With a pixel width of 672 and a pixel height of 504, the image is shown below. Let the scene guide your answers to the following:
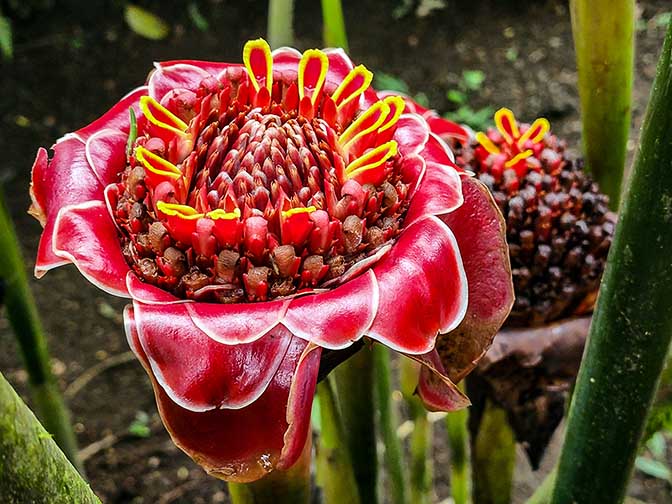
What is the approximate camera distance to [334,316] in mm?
271

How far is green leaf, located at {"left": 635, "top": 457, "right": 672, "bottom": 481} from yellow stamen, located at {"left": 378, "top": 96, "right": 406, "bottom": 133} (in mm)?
879

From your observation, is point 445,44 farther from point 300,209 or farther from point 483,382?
point 300,209

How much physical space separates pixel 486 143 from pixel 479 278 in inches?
6.0

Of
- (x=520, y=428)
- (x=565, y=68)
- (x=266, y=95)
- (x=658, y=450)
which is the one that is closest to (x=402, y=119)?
(x=266, y=95)

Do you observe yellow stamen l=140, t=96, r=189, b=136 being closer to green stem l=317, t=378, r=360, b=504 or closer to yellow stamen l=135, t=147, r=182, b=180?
yellow stamen l=135, t=147, r=182, b=180

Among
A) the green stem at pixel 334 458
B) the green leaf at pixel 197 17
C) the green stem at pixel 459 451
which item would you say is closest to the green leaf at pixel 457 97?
the green leaf at pixel 197 17

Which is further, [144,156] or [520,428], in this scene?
[520,428]

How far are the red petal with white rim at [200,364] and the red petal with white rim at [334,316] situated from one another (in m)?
0.01

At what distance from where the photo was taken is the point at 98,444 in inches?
44.6

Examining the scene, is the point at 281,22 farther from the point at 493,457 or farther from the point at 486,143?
the point at 493,457

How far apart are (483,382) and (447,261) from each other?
16cm

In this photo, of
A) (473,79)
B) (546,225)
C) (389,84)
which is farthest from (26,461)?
(473,79)

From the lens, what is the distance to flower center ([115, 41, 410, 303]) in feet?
0.97

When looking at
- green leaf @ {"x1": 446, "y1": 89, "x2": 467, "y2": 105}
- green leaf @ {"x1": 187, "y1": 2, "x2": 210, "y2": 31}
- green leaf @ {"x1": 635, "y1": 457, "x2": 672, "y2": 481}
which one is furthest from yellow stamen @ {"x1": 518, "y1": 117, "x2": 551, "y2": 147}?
green leaf @ {"x1": 187, "y1": 2, "x2": 210, "y2": 31}
